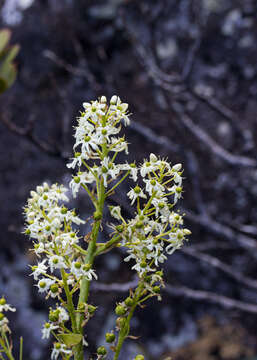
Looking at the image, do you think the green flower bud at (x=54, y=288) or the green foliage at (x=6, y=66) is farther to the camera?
the green foliage at (x=6, y=66)

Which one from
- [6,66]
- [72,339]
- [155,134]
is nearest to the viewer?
[72,339]

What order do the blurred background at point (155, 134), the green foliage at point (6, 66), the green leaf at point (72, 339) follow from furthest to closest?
the blurred background at point (155, 134)
the green foliage at point (6, 66)
the green leaf at point (72, 339)

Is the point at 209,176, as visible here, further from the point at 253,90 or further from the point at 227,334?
the point at 227,334

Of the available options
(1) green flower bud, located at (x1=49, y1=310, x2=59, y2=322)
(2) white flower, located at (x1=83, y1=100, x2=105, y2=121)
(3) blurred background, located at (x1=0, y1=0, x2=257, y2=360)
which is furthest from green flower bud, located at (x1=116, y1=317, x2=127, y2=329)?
(3) blurred background, located at (x1=0, y1=0, x2=257, y2=360)

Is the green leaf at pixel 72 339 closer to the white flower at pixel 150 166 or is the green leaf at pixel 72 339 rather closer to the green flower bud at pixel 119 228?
the green flower bud at pixel 119 228

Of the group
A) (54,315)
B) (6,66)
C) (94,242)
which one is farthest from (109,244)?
(6,66)

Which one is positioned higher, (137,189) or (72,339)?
(137,189)

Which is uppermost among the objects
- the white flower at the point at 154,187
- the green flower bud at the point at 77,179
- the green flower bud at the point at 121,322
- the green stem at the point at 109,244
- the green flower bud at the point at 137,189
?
the green flower bud at the point at 77,179

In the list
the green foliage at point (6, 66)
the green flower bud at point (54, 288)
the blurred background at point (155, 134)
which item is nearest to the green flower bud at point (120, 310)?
the green flower bud at point (54, 288)

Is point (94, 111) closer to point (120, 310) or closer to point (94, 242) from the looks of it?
point (94, 242)
